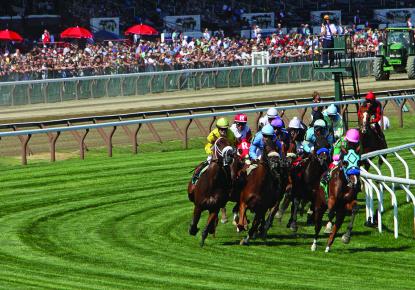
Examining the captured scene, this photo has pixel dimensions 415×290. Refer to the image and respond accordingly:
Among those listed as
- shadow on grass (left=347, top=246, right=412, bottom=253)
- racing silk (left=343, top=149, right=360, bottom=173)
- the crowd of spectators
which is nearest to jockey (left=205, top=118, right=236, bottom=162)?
racing silk (left=343, top=149, right=360, bottom=173)

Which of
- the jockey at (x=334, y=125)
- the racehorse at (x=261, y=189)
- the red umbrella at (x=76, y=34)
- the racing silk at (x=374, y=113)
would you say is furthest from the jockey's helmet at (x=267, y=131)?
the red umbrella at (x=76, y=34)

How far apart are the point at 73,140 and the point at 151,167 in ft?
16.1

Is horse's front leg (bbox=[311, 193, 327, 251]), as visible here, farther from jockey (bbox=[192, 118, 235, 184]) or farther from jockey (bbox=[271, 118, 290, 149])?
jockey (bbox=[192, 118, 235, 184])

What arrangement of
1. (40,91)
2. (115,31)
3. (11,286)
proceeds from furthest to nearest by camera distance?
(115,31), (40,91), (11,286)

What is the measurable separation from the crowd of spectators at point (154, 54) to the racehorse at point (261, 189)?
22.7 m

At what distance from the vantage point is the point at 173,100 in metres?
40.1

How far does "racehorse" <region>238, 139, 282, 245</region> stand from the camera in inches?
651

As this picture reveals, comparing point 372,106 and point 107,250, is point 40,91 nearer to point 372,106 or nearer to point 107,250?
point 372,106

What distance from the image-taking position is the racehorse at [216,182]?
1639 cm

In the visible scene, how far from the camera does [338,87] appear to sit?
3225cm

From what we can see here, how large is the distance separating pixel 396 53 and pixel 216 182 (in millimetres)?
30369

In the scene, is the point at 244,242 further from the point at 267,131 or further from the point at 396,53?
the point at 396,53

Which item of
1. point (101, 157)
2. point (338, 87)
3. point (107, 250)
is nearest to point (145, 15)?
point (338, 87)

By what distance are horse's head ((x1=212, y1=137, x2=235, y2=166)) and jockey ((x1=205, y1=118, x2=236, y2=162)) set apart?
0.43m
